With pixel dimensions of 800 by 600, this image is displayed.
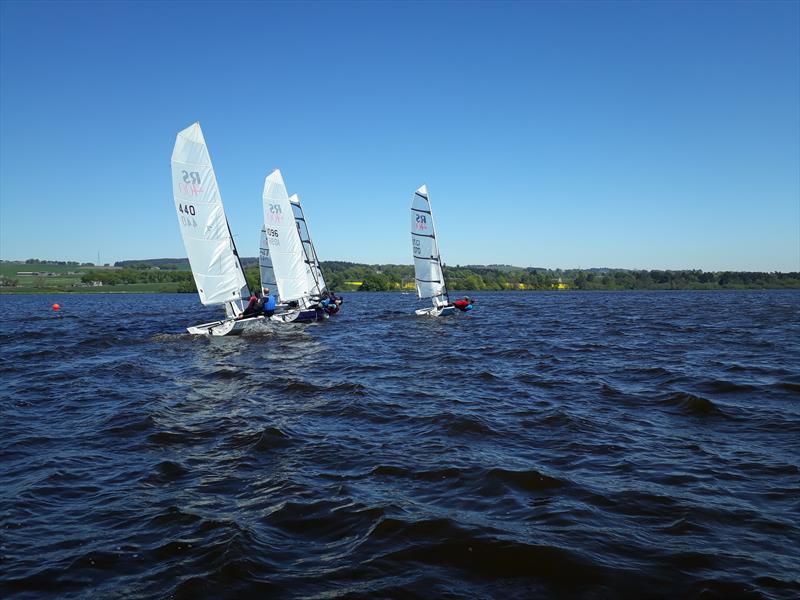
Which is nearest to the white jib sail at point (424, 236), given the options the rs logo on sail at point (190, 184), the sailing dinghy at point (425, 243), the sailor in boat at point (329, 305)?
the sailing dinghy at point (425, 243)

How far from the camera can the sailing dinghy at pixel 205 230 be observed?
24.6 m

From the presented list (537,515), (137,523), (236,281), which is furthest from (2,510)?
(236,281)

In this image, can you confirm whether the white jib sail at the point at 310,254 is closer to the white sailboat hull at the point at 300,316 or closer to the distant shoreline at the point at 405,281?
the white sailboat hull at the point at 300,316

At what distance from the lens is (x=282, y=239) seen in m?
34.6

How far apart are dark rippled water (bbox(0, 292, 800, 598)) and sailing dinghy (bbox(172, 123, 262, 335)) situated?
10732mm

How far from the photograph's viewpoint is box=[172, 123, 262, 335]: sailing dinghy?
2461cm

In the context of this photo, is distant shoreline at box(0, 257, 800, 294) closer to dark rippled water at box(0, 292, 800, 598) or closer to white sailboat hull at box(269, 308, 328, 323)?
white sailboat hull at box(269, 308, 328, 323)

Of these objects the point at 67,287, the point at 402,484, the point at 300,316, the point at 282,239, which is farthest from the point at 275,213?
the point at 67,287

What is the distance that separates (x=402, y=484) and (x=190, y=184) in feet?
72.5

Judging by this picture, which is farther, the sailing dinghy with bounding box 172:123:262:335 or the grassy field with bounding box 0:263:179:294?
the grassy field with bounding box 0:263:179:294

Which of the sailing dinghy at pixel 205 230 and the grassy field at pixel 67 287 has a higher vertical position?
the grassy field at pixel 67 287

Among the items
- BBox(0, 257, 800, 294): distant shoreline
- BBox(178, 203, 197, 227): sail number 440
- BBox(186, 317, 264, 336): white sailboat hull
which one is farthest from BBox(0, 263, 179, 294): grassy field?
BBox(178, 203, 197, 227): sail number 440

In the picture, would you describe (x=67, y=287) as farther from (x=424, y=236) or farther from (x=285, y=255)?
(x=424, y=236)

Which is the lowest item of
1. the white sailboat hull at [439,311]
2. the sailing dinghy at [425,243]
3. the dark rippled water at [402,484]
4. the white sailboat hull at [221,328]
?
the dark rippled water at [402,484]
